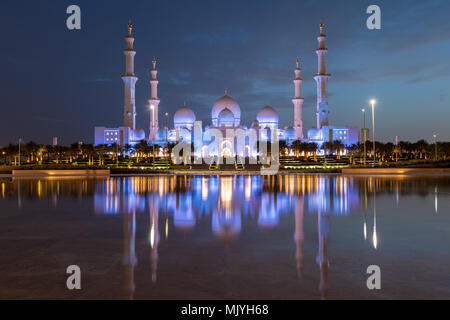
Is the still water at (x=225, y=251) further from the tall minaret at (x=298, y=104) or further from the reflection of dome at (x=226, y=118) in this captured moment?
the tall minaret at (x=298, y=104)

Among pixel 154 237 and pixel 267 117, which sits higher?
pixel 267 117

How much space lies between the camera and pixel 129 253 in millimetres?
5910

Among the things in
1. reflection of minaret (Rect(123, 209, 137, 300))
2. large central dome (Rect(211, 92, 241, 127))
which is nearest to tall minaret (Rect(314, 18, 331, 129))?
large central dome (Rect(211, 92, 241, 127))

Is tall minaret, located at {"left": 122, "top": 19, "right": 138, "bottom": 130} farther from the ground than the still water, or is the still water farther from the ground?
tall minaret, located at {"left": 122, "top": 19, "right": 138, "bottom": 130}

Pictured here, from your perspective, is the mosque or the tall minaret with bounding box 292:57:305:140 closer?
the mosque

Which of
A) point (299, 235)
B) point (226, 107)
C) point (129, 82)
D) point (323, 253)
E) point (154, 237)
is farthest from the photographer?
point (226, 107)

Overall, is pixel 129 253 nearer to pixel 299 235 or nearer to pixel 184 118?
pixel 299 235

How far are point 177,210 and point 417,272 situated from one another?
6.73m

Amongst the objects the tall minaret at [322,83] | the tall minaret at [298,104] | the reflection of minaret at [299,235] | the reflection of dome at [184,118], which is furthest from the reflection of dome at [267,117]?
the reflection of minaret at [299,235]

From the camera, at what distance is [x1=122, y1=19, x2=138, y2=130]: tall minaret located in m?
62.1

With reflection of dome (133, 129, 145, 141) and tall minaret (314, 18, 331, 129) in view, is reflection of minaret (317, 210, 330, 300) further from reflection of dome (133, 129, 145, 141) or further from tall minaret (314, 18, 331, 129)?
reflection of dome (133, 129, 145, 141)

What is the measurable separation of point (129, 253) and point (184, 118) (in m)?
67.2

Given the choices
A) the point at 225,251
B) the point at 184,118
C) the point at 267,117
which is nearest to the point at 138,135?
the point at 184,118
